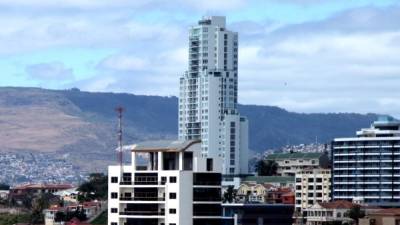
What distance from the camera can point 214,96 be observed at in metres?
184

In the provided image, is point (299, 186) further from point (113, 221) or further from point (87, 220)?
point (113, 221)

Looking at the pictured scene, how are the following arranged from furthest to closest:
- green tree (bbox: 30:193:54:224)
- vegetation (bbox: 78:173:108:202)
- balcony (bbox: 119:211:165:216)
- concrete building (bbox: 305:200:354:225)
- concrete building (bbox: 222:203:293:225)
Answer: vegetation (bbox: 78:173:108:202), green tree (bbox: 30:193:54:224), concrete building (bbox: 305:200:354:225), concrete building (bbox: 222:203:293:225), balcony (bbox: 119:211:165:216)

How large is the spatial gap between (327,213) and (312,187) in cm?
2278

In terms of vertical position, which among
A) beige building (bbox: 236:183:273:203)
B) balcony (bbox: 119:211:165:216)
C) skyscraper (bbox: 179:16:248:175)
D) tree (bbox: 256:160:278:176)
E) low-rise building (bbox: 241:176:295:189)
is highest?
skyscraper (bbox: 179:16:248:175)

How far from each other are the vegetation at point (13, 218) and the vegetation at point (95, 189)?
10.5m

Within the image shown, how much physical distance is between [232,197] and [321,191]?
11.2m

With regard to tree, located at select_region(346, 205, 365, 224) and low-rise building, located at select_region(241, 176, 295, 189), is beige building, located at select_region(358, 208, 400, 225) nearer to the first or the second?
tree, located at select_region(346, 205, 365, 224)

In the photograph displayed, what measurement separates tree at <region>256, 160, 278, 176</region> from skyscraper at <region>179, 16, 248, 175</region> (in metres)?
1.96

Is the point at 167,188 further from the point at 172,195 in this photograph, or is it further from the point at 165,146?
the point at 165,146

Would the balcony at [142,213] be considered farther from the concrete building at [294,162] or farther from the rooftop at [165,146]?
the concrete building at [294,162]

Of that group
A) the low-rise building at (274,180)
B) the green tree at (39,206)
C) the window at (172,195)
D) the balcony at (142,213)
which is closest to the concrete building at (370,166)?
the low-rise building at (274,180)

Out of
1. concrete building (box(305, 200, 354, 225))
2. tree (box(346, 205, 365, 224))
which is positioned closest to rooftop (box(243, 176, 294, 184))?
concrete building (box(305, 200, 354, 225))

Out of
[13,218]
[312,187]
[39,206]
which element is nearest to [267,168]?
[312,187]

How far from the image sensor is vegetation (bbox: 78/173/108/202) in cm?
16025
